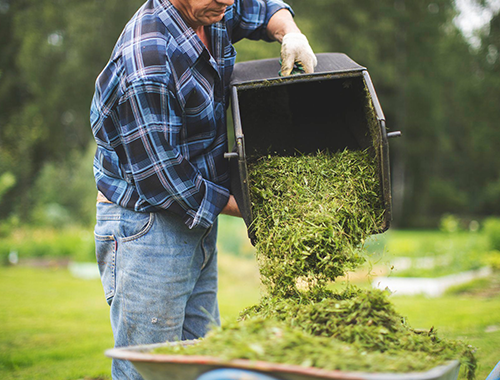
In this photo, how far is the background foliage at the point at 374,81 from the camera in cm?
1417

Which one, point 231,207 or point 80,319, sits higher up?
point 231,207

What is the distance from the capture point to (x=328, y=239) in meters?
2.09

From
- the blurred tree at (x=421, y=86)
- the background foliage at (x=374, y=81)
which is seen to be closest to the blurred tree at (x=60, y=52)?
the background foliage at (x=374, y=81)

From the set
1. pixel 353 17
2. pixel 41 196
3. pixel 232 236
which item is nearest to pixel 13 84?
pixel 41 196

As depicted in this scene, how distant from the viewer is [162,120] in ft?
7.00

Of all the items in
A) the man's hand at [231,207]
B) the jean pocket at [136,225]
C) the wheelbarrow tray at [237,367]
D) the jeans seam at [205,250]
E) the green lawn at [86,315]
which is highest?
the man's hand at [231,207]

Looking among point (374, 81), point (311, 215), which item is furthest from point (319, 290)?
point (374, 81)

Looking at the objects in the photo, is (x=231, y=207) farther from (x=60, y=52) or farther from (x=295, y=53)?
(x=60, y=52)

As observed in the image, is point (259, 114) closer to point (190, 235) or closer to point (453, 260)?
point (190, 235)

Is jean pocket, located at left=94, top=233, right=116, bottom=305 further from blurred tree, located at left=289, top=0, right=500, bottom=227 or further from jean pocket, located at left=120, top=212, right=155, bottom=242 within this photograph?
blurred tree, located at left=289, top=0, right=500, bottom=227

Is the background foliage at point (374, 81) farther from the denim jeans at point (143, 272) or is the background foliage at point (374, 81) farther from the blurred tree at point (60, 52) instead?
the denim jeans at point (143, 272)

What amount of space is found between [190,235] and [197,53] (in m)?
0.87

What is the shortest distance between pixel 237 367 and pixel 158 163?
1.03m

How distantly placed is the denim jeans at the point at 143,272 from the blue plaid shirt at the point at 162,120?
100 mm
